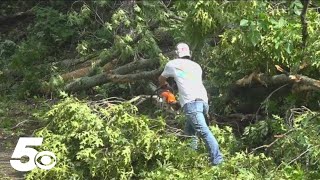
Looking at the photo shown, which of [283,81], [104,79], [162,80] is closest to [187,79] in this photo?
[162,80]

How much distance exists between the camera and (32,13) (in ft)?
43.1

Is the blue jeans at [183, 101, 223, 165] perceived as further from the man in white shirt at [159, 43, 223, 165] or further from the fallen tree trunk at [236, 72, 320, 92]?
the fallen tree trunk at [236, 72, 320, 92]

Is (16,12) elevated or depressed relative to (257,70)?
elevated

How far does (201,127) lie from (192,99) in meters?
0.32

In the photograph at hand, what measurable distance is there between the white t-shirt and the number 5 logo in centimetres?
153

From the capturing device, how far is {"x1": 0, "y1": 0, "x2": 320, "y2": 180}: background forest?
5.32m

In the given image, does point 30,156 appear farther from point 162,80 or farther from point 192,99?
point 192,99

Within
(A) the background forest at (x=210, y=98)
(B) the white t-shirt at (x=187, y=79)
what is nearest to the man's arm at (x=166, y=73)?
(B) the white t-shirt at (x=187, y=79)

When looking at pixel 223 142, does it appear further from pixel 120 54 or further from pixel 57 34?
pixel 57 34

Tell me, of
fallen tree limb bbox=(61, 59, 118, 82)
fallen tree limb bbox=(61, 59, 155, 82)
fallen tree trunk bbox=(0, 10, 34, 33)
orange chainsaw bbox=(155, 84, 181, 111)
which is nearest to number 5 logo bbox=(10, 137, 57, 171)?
orange chainsaw bbox=(155, 84, 181, 111)

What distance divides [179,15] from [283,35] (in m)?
3.13

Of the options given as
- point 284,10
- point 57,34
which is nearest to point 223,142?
point 284,10

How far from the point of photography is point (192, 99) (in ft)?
18.9

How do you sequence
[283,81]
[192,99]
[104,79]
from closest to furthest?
[192,99]
[283,81]
[104,79]
